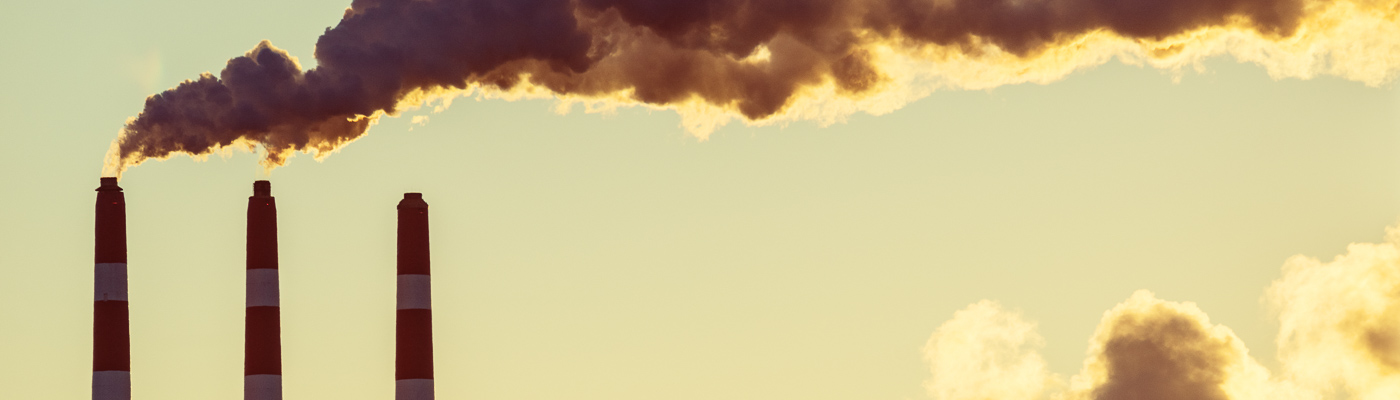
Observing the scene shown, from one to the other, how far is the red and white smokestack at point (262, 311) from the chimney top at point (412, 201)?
1.93m

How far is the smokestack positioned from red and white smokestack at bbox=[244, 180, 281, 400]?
5.88 ft

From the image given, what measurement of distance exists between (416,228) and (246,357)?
314cm

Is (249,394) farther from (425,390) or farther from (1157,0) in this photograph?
(1157,0)

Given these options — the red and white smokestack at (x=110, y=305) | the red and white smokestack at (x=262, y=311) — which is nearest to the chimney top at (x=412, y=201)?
the red and white smokestack at (x=262, y=311)

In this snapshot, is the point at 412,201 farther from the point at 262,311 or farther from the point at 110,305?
the point at 110,305

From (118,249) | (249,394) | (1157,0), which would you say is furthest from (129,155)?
(1157,0)

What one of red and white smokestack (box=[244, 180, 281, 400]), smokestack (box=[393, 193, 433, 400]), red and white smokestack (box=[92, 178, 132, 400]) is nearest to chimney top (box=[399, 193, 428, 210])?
smokestack (box=[393, 193, 433, 400])

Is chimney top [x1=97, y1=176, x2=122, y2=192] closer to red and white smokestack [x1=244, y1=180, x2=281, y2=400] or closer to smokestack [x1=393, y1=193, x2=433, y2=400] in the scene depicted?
red and white smokestack [x1=244, y1=180, x2=281, y2=400]

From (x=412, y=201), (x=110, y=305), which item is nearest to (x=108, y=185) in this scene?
(x=110, y=305)

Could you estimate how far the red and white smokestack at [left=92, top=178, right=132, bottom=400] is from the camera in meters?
35.0

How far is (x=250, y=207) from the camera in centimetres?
3609

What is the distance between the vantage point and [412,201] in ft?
120

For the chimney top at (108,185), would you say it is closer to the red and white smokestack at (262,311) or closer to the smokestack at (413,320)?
the red and white smokestack at (262,311)

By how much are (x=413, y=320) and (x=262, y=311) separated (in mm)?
2218
